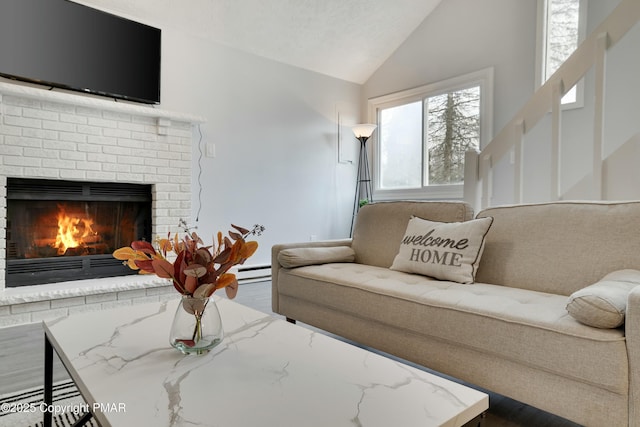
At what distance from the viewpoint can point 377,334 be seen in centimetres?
181

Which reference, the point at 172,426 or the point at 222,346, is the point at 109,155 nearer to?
the point at 222,346

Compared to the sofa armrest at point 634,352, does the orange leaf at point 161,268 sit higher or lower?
higher

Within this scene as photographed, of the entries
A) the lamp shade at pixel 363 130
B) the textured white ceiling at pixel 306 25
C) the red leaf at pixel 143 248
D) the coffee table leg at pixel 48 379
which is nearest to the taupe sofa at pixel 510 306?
the red leaf at pixel 143 248

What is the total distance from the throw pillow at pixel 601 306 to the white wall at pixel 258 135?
3.19m

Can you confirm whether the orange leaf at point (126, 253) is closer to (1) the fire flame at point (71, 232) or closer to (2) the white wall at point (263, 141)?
(1) the fire flame at point (71, 232)

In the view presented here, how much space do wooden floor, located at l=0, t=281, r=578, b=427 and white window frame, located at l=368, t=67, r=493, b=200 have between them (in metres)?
2.54

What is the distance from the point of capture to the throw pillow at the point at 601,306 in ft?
3.73

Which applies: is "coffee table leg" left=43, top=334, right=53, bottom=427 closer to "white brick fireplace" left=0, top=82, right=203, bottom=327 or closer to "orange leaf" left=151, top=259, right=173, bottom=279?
"orange leaf" left=151, top=259, right=173, bottom=279

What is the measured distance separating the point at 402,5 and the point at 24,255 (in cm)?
430

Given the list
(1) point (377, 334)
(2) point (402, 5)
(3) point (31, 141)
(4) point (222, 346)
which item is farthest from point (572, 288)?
(2) point (402, 5)

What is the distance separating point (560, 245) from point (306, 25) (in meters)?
3.42

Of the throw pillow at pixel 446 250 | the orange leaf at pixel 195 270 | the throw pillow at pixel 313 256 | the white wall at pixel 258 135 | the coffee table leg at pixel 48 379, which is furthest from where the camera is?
the white wall at pixel 258 135

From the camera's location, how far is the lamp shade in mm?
4707

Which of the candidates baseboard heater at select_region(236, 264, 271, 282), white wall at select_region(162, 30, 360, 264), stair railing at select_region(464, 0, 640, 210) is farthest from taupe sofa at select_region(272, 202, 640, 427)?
white wall at select_region(162, 30, 360, 264)
